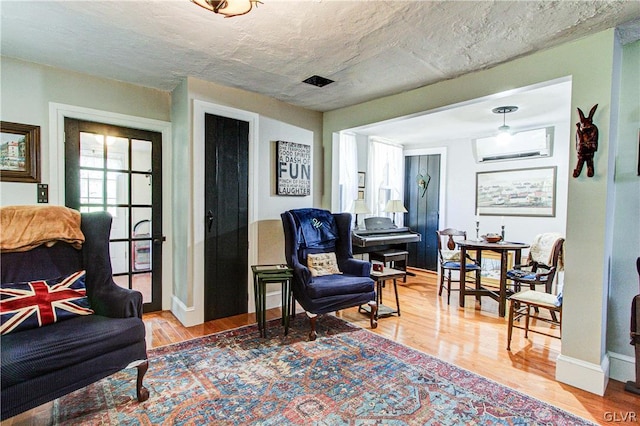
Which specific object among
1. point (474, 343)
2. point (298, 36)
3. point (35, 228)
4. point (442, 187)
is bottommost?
point (474, 343)

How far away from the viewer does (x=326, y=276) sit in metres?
3.27

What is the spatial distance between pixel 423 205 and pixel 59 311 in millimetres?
5432

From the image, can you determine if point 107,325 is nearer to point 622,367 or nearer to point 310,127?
point 310,127

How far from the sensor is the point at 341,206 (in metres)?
5.10

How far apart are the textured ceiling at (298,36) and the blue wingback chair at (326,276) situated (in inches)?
56.8

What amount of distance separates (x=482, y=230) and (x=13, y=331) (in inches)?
218

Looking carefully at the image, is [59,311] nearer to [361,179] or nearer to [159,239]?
[159,239]

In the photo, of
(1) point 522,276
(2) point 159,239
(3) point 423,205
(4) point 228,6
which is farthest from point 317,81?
(3) point 423,205

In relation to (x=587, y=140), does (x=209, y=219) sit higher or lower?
lower

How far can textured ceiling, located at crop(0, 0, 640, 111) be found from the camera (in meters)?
1.93

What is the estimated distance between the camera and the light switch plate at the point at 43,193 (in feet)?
9.12

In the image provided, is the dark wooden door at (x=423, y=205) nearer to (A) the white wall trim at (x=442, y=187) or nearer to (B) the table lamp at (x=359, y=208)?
(A) the white wall trim at (x=442, y=187)

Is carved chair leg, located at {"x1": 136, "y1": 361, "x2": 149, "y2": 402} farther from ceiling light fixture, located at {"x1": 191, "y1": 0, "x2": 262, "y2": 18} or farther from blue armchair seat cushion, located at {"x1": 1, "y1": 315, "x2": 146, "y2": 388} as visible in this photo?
ceiling light fixture, located at {"x1": 191, "y1": 0, "x2": 262, "y2": 18}

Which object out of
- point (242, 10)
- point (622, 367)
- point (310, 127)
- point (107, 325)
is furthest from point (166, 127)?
point (622, 367)
